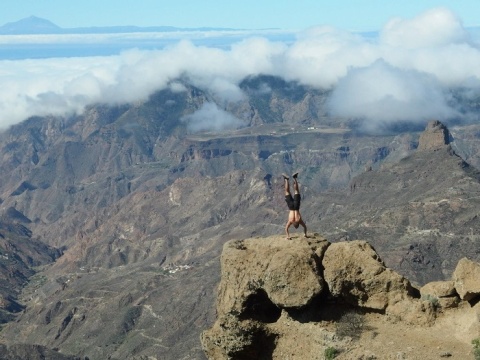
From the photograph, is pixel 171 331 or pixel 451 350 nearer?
pixel 451 350

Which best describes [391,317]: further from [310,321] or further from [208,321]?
[208,321]

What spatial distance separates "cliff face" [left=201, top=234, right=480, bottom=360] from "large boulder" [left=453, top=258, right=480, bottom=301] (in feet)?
0.17

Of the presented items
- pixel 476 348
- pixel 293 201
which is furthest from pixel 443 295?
pixel 293 201

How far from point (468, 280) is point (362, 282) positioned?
17.9ft

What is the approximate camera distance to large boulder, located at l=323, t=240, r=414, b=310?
4131 centimetres

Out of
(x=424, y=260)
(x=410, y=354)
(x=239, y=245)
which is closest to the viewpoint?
(x=410, y=354)

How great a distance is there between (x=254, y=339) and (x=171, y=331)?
146079 millimetres

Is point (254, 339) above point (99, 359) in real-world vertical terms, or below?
above

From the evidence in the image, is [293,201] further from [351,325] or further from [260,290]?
[351,325]

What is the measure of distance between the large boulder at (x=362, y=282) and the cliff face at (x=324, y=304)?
53 mm

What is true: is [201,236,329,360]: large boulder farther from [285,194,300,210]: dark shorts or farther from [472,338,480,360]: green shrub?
[472,338,480,360]: green shrub

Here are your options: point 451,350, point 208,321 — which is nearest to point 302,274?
point 451,350

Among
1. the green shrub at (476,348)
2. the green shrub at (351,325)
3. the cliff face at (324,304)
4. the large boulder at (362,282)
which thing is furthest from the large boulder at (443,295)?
the green shrub at (476,348)

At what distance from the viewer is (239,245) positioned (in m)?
44.7
